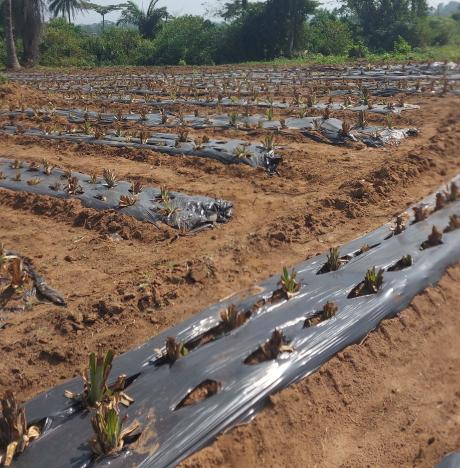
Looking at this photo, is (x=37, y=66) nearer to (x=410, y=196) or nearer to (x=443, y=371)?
(x=410, y=196)

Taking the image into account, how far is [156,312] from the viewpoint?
3.68 meters

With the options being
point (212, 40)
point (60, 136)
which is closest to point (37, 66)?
point (212, 40)

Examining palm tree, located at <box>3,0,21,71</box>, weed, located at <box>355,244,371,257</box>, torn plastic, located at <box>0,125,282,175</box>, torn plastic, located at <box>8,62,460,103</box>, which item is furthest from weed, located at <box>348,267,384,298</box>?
palm tree, located at <box>3,0,21,71</box>

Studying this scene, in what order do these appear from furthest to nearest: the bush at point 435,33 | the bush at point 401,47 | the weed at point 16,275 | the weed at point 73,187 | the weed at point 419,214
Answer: the bush at point 435,33 → the bush at point 401,47 → the weed at point 73,187 → the weed at point 419,214 → the weed at point 16,275

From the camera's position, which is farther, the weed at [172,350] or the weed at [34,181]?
the weed at [34,181]

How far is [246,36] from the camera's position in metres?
27.9

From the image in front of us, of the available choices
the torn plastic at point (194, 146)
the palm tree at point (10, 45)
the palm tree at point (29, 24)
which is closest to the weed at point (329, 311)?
the torn plastic at point (194, 146)

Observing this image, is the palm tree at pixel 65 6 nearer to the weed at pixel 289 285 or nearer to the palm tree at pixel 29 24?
the palm tree at pixel 29 24

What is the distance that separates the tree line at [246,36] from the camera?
26656 millimetres

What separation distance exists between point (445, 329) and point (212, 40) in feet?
92.3

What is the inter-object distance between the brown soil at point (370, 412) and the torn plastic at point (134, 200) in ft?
8.15

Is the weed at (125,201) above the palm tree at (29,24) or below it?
below

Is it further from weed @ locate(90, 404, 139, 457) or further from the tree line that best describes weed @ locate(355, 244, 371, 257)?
the tree line

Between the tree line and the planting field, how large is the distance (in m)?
21.0
